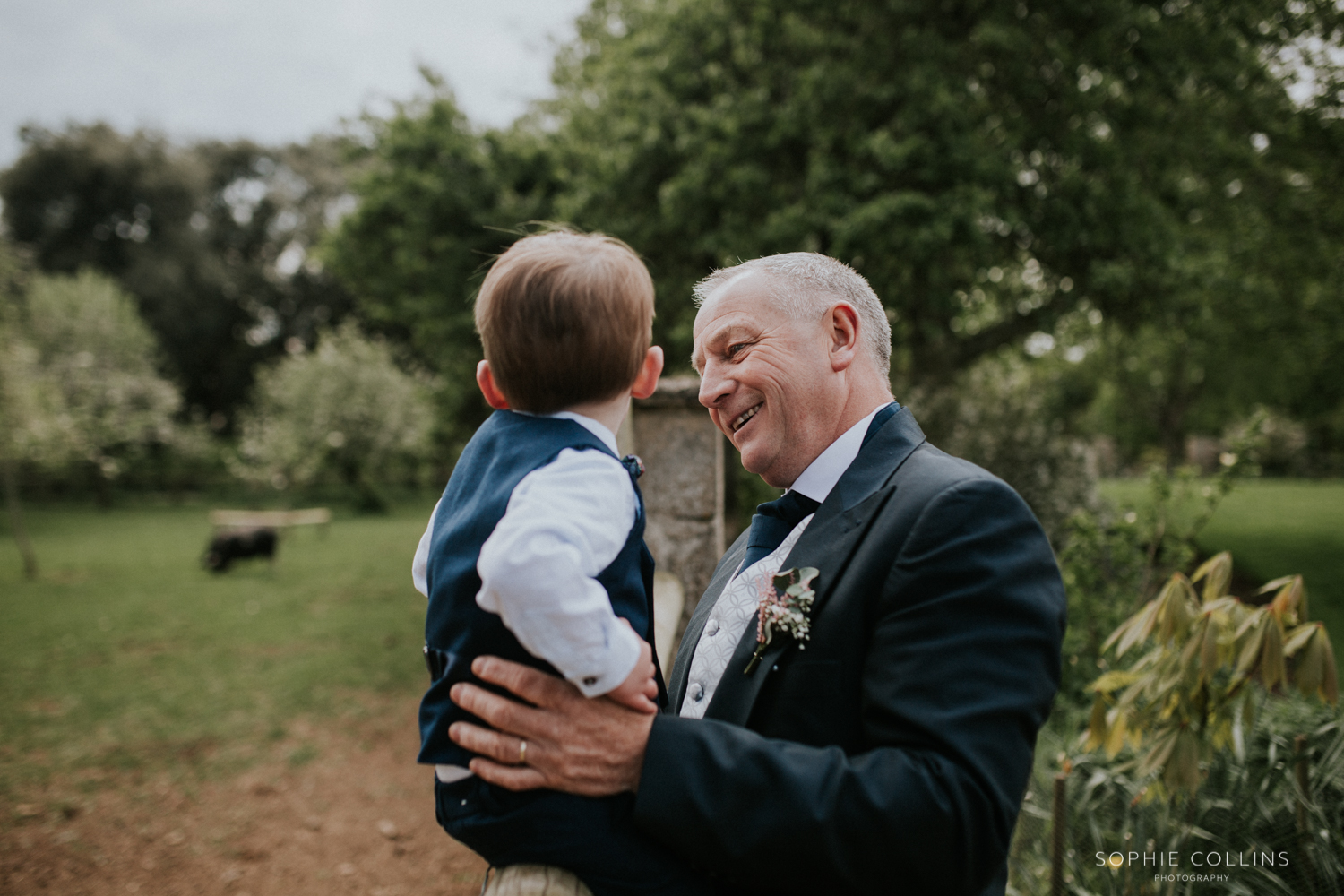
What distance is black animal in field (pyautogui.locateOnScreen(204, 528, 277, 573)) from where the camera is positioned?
14539 millimetres

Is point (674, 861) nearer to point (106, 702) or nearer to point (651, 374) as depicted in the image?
point (651, 374)

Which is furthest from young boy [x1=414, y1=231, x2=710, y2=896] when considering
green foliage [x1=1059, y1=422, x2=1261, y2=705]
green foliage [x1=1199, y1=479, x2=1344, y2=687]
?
green foliage [x1=1199, y1=479, x2=1344, y2=687]

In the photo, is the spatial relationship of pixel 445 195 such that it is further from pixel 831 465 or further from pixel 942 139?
pixel 831 465

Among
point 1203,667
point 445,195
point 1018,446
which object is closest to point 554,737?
point 1203,667

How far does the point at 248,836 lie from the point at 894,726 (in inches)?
238

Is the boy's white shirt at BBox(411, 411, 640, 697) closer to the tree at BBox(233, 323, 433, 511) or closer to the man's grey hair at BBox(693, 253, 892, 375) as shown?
the man's grey hair at BBox(693, 253, 892, 375)

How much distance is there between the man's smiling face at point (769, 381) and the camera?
1.80 m

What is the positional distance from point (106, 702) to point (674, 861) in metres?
9.23

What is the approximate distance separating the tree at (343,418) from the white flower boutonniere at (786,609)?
25382mm

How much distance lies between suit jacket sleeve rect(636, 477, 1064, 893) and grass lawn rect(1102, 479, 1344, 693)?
15.6 feet

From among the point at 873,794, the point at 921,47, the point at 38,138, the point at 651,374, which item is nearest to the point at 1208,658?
the point at 873,794

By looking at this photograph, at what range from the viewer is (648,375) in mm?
1689

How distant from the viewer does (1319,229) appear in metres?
10.7

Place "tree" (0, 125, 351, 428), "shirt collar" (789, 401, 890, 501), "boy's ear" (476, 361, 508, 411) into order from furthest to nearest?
"tree" (0, 125, 351, 428)
"shirt collar" (789, 401, 890, 501)
"boy's ear" (476, 361, 508, 411)
